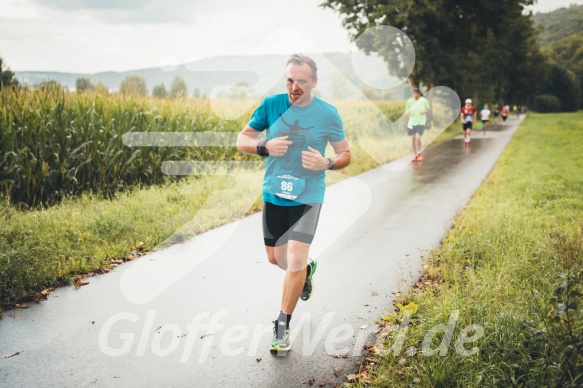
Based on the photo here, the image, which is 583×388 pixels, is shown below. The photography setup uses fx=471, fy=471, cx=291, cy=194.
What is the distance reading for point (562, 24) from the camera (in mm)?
129875

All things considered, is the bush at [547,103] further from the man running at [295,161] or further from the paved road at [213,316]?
the man running at [295,161]

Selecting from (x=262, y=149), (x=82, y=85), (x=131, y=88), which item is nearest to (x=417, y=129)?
(x=131, y=88)

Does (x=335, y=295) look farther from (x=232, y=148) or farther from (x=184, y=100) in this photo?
(x=184, y=100)

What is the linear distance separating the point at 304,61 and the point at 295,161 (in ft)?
2.57

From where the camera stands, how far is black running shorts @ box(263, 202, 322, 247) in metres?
3.77

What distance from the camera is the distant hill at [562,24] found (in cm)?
11631

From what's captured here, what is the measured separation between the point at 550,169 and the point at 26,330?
12677 millimetres

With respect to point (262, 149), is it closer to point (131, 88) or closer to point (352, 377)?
point (352, 377)

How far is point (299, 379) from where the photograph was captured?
337 centimetres

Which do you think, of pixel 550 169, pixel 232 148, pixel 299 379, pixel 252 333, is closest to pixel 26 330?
pixel 252 333

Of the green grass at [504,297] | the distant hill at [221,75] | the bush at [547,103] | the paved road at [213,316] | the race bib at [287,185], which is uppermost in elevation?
the bush at [547,103]

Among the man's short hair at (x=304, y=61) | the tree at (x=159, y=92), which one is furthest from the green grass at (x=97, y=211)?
the man's short hair at (x=304, y=61)

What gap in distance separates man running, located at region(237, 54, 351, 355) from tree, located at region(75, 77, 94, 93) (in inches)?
330

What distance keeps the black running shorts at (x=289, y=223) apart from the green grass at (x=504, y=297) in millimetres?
1119
